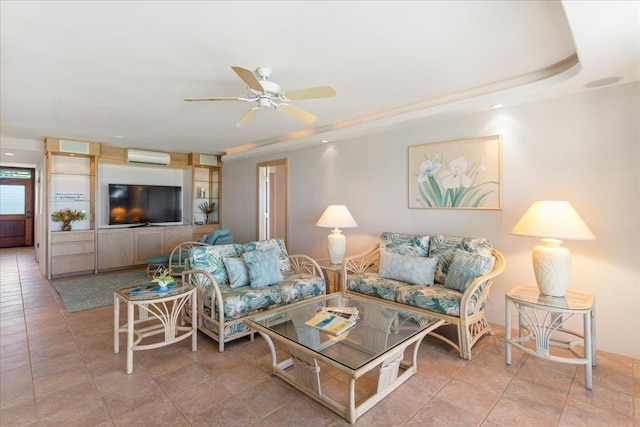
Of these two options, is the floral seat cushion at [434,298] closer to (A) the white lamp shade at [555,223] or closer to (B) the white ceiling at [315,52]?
(A) the white lamp shade at [555,223]

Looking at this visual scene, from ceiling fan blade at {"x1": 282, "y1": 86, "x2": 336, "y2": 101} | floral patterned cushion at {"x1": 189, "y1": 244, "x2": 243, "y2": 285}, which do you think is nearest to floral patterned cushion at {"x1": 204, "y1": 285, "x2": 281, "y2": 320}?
floral patterned cushion at {"x1": 189, "y1": 244, "x2": 243, "y2": 285}

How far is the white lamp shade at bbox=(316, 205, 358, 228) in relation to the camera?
411cm

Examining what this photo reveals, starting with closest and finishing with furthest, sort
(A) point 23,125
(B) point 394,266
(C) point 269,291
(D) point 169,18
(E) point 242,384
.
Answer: (D) point 169,18
(E) point 242,384
(C) point 269,291
(B) point 394,266
(A) point 23,125

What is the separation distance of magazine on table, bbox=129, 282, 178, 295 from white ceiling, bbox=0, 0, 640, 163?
188cm

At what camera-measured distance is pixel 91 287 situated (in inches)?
193

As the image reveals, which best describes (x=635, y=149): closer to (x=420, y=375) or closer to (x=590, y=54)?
(x=590, y=54)

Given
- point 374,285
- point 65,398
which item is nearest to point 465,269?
point 374,285

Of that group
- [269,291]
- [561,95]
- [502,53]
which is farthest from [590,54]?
[269,291]

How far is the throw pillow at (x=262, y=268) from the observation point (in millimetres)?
3245

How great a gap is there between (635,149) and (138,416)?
4165 mm

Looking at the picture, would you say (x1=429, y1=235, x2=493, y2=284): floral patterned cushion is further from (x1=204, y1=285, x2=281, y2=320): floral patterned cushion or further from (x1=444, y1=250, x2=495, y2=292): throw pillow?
(x1=204, y1=285, x2=281, y2=320): floral patterned cushion

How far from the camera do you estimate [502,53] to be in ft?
7.96

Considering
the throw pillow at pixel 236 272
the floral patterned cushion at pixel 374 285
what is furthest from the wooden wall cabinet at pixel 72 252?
the floral patterned cushion at pixel 374 285

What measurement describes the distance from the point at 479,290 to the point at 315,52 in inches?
96.3
